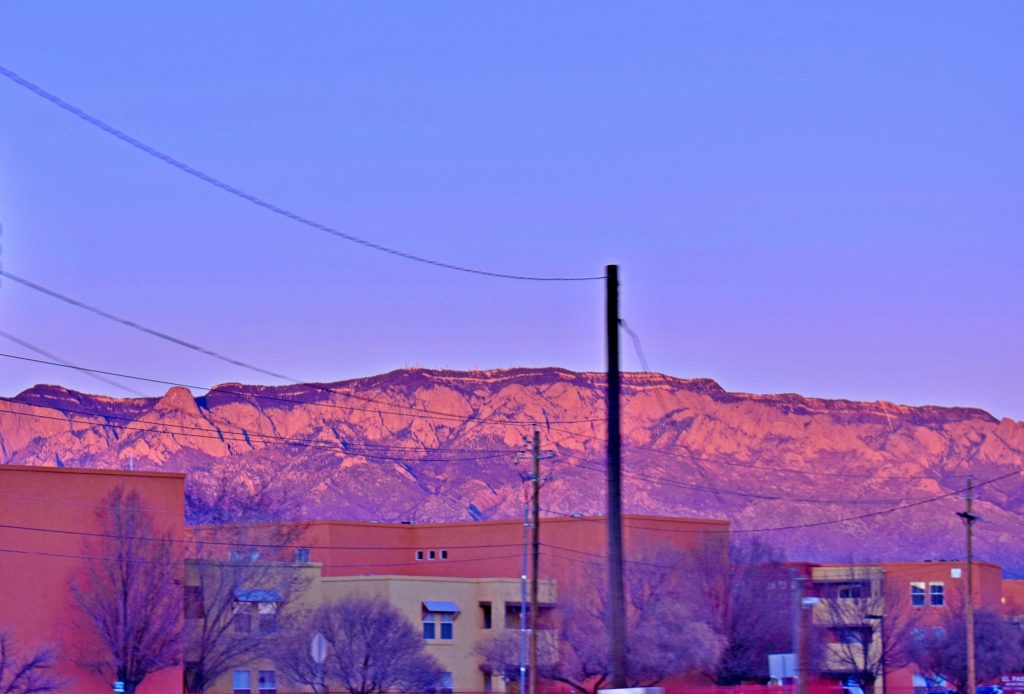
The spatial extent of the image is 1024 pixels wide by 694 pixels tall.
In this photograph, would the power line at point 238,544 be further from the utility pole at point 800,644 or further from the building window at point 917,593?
the utility pole at point 800,644

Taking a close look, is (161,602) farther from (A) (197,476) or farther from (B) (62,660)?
(A) (197,476)

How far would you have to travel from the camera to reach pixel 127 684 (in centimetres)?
5806

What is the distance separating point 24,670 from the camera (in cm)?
4909

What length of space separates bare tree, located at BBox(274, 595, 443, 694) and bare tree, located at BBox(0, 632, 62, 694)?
9.71 meters

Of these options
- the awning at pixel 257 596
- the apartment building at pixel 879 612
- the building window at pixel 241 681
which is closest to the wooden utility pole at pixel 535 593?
the awning at pixel 257 596

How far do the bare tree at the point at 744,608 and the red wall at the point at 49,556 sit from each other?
2513 cm

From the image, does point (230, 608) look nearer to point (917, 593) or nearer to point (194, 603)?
point (194, 603)

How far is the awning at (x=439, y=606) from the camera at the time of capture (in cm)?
7350

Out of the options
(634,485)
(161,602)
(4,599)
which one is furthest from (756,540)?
(634,485)

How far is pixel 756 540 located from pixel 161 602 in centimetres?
3337

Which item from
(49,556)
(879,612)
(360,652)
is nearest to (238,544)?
(360,652)

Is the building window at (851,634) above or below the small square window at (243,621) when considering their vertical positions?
below

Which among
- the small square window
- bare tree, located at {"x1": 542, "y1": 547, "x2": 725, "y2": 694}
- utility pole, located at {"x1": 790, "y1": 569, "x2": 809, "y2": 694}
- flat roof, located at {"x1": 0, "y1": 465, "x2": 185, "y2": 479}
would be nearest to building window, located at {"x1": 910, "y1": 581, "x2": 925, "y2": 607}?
bare tree, located at {"x1": 542, "y1": 547, "x2": 725, "y2": 694}

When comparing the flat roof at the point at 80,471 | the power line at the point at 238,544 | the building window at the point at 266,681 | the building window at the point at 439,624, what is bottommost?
the building window at the point at 266,681
